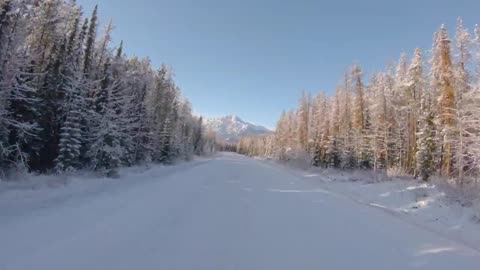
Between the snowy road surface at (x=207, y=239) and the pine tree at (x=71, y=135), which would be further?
the pine tree at (x=71, y=135)

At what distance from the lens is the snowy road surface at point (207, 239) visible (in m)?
5.04

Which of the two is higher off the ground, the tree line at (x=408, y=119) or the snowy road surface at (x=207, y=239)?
the tree line at (x=408, y=119)

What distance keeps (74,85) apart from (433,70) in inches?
1174

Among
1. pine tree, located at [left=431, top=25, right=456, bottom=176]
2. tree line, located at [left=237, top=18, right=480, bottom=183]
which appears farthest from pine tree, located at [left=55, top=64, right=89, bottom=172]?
pine tree, located at [left=431, top=25, right=456, bottom=176]

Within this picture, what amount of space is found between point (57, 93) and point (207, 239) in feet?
65.0

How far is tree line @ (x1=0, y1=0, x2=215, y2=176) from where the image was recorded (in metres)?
14.1

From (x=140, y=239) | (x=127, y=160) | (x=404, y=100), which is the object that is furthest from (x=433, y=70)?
(x=140, y=239)

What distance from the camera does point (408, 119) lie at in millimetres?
40406

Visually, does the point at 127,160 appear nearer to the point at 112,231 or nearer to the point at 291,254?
the point at 112,231

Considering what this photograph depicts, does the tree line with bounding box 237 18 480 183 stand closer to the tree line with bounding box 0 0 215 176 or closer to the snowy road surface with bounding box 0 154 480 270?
the snowy road surface with bounding box 0 154 480 270

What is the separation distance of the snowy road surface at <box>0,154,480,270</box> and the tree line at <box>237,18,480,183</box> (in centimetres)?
1562

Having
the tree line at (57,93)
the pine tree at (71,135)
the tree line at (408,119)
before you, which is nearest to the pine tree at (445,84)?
the tree line at (408,119)

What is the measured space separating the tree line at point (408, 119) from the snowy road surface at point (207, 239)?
15.6 m

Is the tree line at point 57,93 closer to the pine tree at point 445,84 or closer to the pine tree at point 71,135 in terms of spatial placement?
the pine tree at point 71,135
